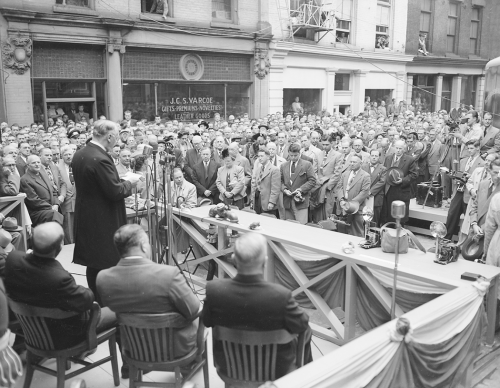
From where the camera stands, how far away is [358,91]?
28.4m

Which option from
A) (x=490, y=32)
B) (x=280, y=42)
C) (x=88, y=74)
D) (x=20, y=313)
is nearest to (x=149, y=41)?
(x=88, y=74)

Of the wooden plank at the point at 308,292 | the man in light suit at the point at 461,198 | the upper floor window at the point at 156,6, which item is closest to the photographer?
the wooden plank at the point at 308,292

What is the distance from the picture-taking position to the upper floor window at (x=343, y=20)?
2647cm

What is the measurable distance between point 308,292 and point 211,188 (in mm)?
4561

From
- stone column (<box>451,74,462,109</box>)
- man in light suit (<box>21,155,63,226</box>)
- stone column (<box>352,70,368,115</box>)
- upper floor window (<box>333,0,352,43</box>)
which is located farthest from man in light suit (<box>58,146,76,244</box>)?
stone column (<box>451,74,462,109</box>)

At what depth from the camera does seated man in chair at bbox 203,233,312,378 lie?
10.8ft

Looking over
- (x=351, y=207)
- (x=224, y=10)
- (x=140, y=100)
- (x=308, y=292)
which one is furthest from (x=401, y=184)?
(x=224, y=10)

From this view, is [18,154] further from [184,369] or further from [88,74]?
[88,74]

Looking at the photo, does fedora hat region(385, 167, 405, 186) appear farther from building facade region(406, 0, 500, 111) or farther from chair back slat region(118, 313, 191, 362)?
building facade region(406, 0, 500, 111)

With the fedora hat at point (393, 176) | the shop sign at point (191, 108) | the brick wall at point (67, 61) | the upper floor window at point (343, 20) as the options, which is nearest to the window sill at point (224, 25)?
the shop sign at point (191, 108)

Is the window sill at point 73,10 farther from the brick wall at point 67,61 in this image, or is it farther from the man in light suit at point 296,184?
the man in light suit at point 296,184

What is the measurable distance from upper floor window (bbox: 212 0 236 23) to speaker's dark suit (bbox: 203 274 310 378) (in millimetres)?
19639

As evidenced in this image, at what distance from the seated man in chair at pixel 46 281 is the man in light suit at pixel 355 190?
19.8 feet

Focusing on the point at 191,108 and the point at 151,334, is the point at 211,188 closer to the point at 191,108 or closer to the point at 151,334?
the point at 151,334
